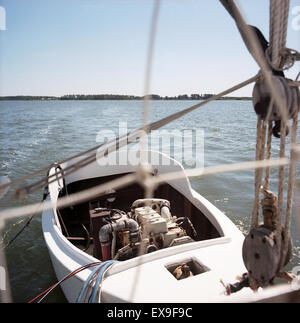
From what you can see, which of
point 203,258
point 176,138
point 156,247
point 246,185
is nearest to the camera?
point 203,258

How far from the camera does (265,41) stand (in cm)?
142

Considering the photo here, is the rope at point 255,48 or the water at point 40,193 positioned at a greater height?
the rope at point 255,48

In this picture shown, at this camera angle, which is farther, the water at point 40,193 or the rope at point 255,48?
the water at point 40,193

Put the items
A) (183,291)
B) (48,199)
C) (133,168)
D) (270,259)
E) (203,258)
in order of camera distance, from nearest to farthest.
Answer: (270,259) < (183,291) < (203,258) < (48,199) < (133,168)

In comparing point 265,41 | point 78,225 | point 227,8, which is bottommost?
point 78,225

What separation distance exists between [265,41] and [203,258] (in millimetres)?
2007

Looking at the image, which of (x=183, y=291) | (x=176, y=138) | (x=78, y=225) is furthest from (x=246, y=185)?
(x=176, y=138)

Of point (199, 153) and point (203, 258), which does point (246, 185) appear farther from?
point (203, 258)

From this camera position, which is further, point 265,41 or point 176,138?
point 176,138

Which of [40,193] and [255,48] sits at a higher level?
[255,48]

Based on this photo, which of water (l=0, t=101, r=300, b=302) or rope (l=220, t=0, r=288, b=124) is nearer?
rope (l=220, t=0, r=288, b=124)

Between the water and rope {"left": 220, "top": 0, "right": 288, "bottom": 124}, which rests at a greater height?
rope {"left": 220, "top": 0, "right": 288, "bottom": 124}

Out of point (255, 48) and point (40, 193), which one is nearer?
point (255, 48)

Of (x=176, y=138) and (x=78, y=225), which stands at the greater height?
(x=176, y=138)
